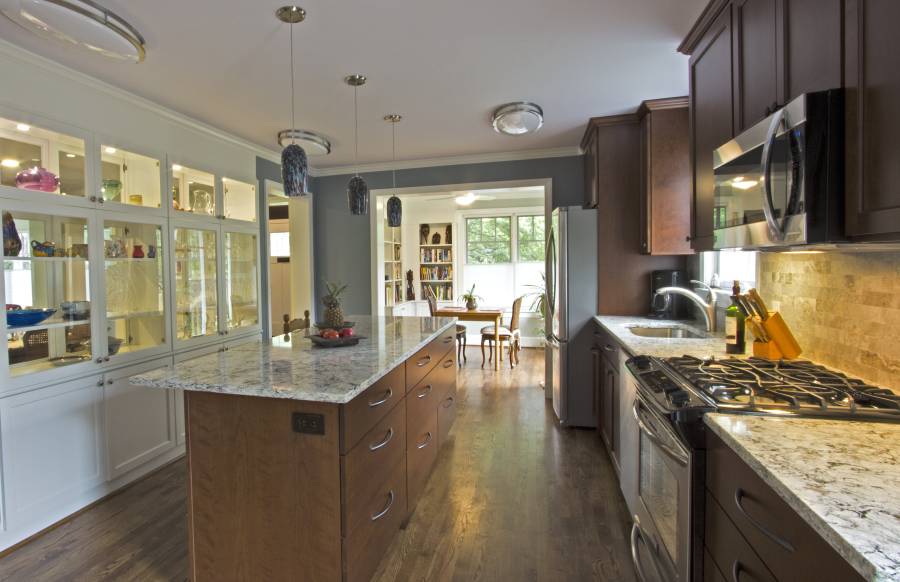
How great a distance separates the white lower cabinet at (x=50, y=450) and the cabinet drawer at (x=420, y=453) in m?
1.89

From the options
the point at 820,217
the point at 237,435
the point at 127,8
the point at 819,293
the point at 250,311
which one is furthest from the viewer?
the point at 250,311

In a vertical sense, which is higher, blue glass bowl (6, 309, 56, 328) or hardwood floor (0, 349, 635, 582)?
blue glass bowl (6, 309, 56, 328)

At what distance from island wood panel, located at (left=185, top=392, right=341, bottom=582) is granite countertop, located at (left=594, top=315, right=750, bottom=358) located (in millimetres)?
1491

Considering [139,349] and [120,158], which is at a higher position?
[120,158]

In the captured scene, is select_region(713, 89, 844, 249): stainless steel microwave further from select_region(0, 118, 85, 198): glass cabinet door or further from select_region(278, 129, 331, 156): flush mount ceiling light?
select_region(0, 118, 85, 198): glass cabinet door

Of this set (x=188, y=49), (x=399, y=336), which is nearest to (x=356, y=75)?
(x=188, y=49)

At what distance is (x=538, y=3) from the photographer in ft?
6.39

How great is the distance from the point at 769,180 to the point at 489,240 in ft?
20.3

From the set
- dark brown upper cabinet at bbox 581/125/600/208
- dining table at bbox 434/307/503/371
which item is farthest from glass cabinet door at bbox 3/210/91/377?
dining table at bbox 434/307/503/371

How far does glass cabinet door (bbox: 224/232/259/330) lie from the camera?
364cm

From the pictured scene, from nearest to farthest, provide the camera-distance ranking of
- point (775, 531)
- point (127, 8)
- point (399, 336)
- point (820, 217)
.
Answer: point (775, 531) < point (820, 217) < point (127, 8) < point (399, 336)

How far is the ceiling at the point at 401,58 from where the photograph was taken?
78.3 inches

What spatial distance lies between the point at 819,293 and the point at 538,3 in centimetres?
169

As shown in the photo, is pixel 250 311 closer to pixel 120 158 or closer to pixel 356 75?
pixel 120 158
